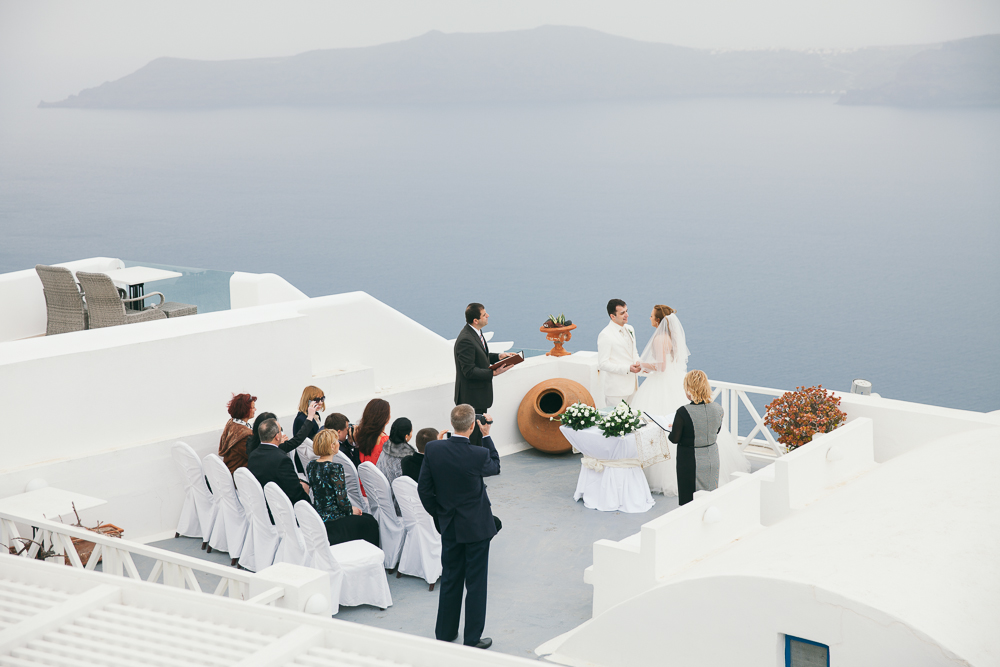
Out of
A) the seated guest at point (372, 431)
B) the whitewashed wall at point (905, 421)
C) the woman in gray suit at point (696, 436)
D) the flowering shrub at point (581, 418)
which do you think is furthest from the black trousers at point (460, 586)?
the whitewashed wall at point (905, 421)

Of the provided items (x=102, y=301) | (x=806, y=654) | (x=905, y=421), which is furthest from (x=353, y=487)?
(x=905, y=421)

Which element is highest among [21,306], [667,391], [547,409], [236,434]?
[21,306]

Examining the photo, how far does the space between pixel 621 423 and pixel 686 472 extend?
98 centimetres

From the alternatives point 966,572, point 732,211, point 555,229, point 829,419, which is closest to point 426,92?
point 555,229

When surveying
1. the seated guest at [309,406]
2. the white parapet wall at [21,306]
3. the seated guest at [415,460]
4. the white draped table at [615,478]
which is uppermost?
the white parapet wall at [21,306]

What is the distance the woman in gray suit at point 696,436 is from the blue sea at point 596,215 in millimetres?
32190

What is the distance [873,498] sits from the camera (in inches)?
243

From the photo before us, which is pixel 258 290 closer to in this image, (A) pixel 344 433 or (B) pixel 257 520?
(A) pixel 344 433

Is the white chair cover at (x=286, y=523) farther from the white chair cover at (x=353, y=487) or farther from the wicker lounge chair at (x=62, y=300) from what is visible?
the wicker lounge chair at (x=62, y=300)

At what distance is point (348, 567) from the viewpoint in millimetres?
6070

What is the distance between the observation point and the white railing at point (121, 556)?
4.32 meters

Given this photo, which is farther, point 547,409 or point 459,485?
point 547,409

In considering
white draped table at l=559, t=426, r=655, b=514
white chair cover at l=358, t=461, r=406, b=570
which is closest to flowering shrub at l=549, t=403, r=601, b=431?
white draped table at l=559, t=426, r=655, b=514

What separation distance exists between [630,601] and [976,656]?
183 cm
